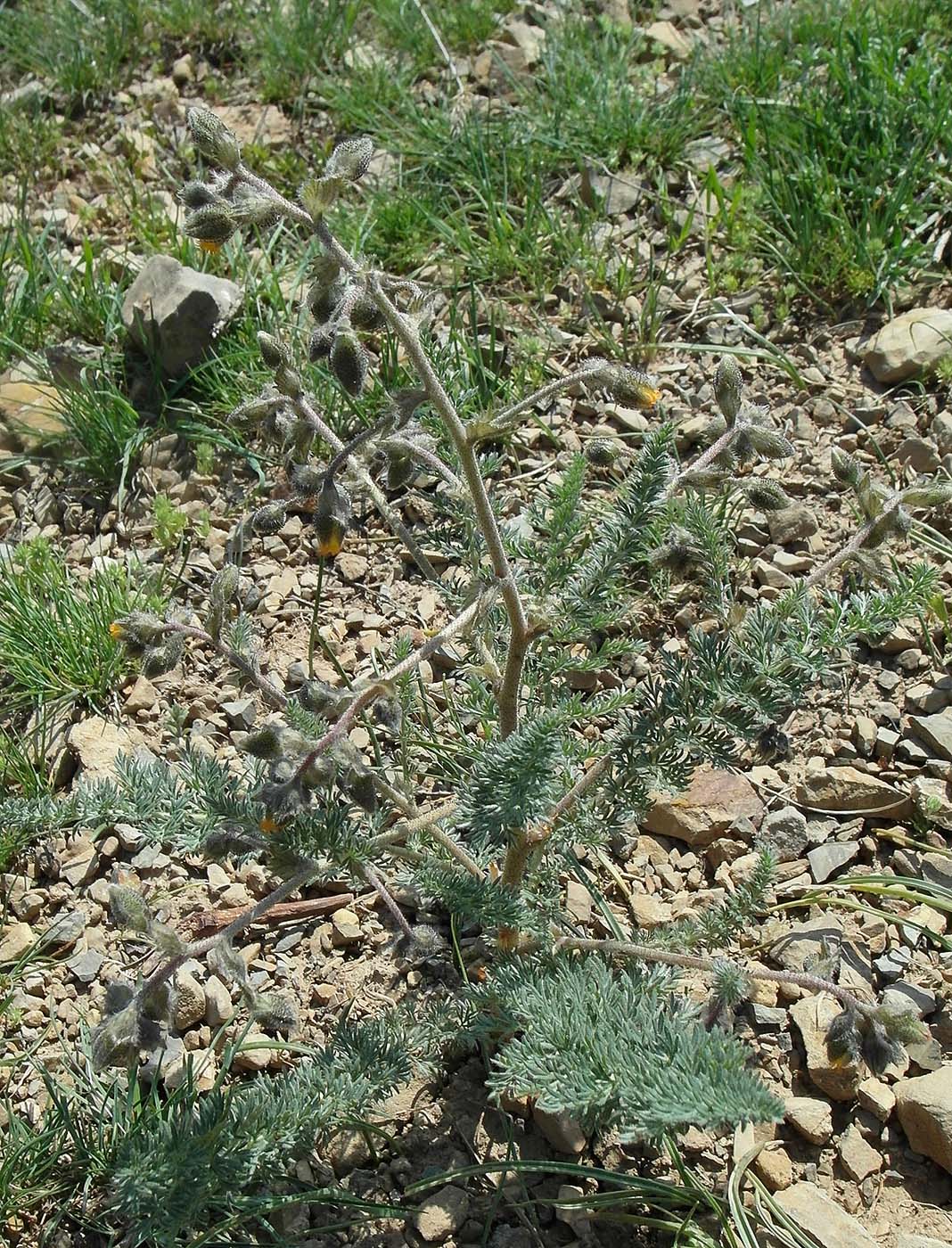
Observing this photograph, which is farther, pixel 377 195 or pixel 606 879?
pixel 377 195

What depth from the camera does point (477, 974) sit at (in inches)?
Answer: 117

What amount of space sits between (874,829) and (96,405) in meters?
2.56

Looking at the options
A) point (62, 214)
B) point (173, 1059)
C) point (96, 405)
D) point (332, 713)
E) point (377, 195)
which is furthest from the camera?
point (62, 214)

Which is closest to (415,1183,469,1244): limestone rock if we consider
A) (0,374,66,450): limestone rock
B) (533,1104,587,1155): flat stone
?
(533,1104,587,1155): flat stone

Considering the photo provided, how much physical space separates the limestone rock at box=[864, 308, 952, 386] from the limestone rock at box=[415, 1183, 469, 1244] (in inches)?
105

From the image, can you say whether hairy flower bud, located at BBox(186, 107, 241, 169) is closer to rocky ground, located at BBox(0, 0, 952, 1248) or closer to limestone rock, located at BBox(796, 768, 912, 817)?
rocky ground, located at BBox(0, 0, 952, 1248)

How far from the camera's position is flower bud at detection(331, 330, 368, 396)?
7.20ft

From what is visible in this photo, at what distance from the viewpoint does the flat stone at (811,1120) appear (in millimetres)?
2662

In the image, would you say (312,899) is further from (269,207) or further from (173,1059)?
(269,207)

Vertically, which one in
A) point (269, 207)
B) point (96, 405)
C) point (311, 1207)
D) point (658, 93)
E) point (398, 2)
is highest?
point (269, 207)

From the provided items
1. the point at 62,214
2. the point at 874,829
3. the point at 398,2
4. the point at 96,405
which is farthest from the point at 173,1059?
the point at 398,2

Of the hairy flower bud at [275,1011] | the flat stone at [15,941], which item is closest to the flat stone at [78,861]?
the flat stone at [15,941]

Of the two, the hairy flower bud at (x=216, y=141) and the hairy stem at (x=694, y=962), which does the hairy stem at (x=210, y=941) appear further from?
the hairy flower bud at (x=216, y=141)

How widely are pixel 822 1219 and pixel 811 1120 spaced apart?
0.20 meters
